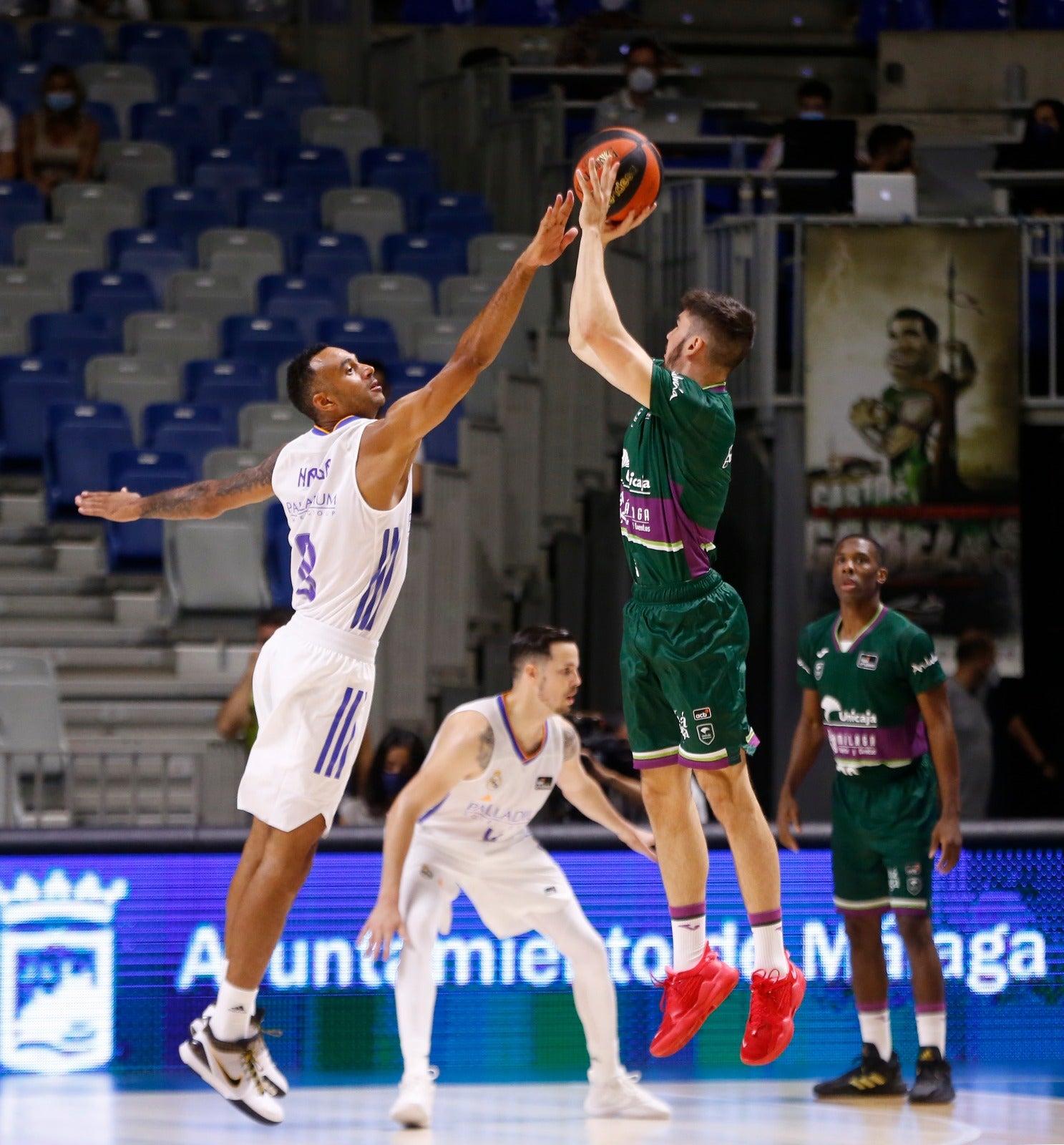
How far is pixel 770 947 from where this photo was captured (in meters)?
5.67

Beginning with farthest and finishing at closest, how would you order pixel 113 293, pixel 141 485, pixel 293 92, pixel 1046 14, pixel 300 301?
1. pixel 1046 14
2. pixel 293 92
3. pixel 113 293
4. pixel 300 301
5. pixel 141 485

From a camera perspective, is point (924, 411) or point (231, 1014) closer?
point (231, 1014)

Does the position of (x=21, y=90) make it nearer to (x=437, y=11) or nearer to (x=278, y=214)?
(x=278, y=214)

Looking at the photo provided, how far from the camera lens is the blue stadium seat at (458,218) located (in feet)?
44.4

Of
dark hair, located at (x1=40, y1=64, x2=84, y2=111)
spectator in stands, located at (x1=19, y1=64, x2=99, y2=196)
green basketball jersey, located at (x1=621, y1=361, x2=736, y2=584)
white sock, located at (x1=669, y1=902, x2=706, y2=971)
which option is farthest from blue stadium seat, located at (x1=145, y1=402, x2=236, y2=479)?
white sock, located at (x1=669, y1=902, x2=706, y2=971)

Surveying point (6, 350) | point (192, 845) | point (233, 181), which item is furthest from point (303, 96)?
point (192, 845)

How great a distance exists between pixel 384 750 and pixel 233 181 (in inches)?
241

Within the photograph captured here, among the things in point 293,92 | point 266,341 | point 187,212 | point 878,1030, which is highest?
point 293,92

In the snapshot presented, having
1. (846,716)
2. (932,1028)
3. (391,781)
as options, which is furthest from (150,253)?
(932,1028)

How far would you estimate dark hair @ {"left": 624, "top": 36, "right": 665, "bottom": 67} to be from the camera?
537 inches

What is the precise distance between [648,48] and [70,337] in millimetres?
4641

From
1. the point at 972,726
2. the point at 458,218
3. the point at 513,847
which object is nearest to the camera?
the point at 513,847

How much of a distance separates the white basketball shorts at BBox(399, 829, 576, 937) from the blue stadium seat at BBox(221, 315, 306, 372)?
4.71 meters

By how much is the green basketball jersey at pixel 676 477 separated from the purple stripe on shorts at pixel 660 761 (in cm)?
51
